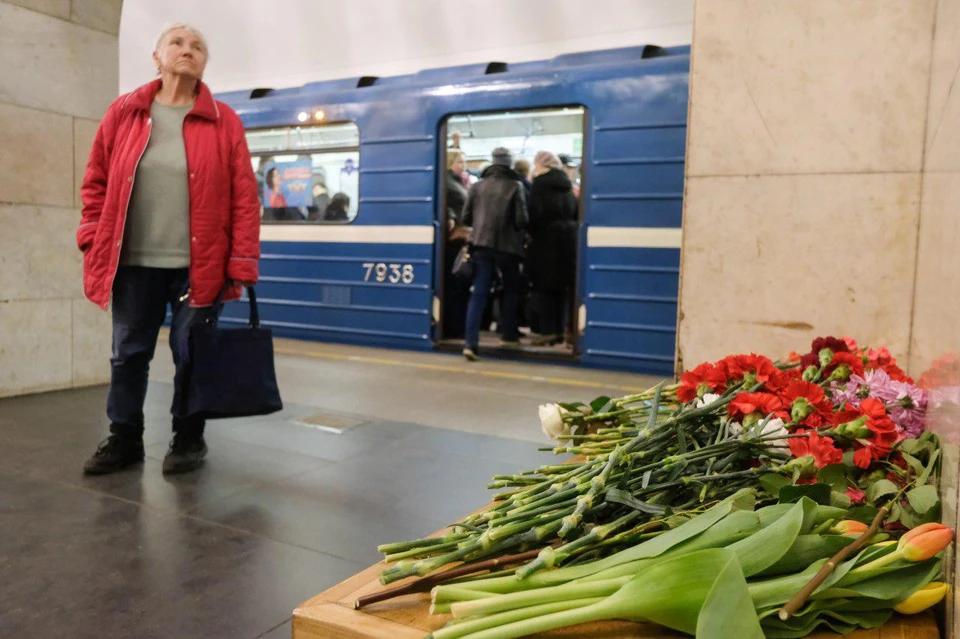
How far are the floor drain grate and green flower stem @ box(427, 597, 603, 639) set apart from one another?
339 centimetres

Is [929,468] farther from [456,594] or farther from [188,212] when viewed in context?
[188,212]

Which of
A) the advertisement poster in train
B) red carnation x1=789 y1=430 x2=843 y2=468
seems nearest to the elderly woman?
red carnation x1=789 y1=430 x2=843 y2=468

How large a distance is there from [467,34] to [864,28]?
879 centimetres

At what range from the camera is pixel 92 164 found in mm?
3242

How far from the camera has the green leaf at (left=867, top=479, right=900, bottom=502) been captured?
1199 mm

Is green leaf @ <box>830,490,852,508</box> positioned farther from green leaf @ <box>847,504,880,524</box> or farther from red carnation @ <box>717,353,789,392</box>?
red carnation @ <box>717,353,789,392</box>

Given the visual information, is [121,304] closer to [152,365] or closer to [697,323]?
[697,323]

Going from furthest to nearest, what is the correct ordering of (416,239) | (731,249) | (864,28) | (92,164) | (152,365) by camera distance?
(416,239)
(152,365)
(92,164)
(731,249)
(864,28)

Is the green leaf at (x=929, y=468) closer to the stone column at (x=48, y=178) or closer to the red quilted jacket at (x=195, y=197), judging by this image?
the red quilted jacket at (x=195, y=197)

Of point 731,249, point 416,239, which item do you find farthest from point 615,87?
point 731,249

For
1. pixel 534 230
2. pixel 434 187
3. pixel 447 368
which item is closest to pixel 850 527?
pixel 447 368

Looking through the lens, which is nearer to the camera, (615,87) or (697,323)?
(697,323)

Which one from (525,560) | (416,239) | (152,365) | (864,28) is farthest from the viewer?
(416,239)

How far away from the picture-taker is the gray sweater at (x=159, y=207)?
3184 millimetres
